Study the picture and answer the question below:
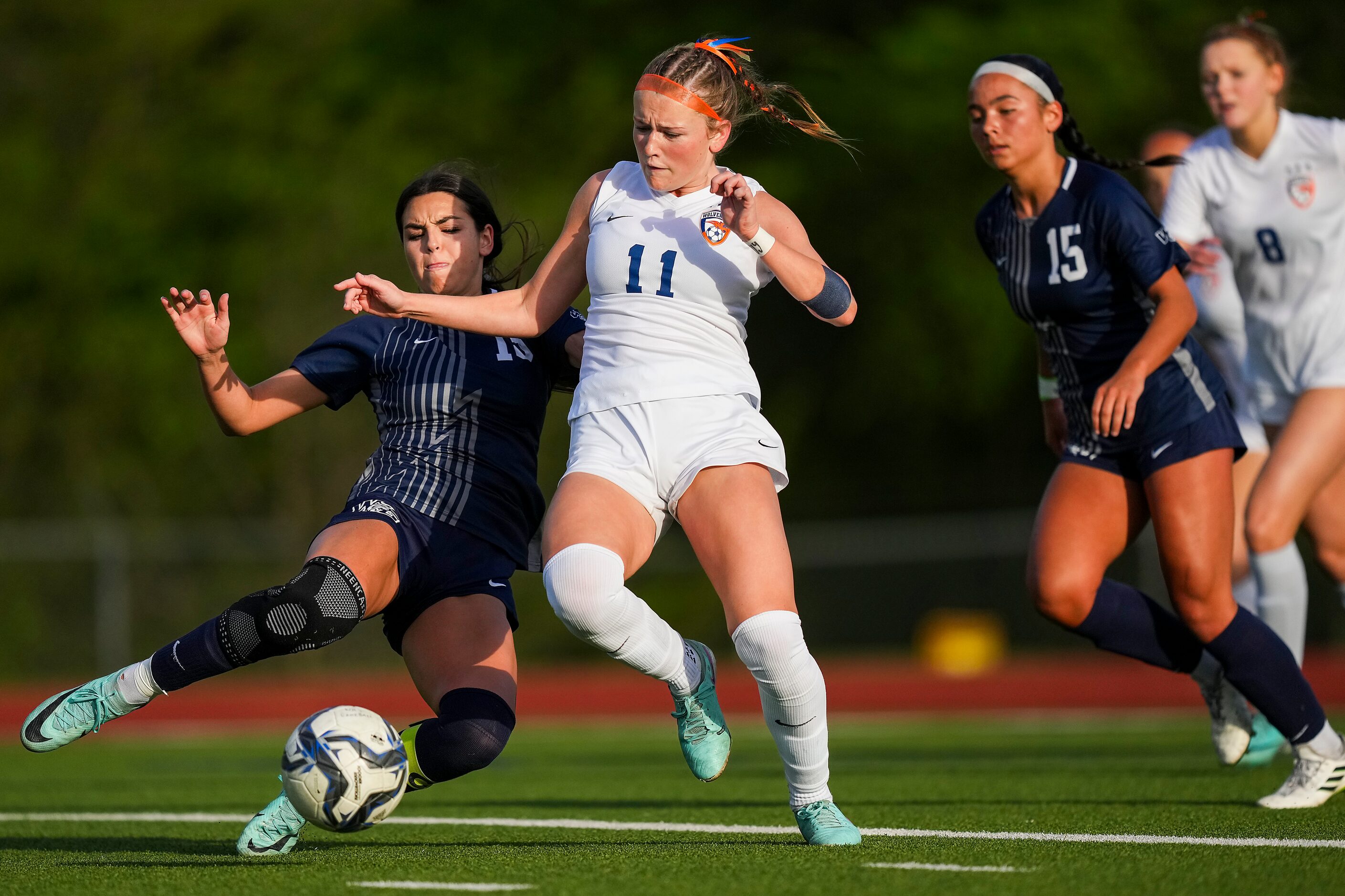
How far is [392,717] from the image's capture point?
543 inches

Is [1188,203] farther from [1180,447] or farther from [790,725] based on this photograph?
[790,725]

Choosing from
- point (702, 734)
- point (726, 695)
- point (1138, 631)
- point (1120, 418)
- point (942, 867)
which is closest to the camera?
point (942, 867)

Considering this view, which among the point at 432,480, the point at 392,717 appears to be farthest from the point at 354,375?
the point at 392,717

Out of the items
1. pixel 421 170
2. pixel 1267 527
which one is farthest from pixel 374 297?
pixel 421 170

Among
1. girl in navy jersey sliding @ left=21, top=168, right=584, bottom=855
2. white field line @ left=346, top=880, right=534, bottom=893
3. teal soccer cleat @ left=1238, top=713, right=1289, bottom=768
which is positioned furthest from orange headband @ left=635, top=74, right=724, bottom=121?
teal soccer cleat @ left=1238, top=713, right=1289, bottom=768

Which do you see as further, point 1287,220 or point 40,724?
point 1287,220

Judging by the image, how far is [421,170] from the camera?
65.4ft

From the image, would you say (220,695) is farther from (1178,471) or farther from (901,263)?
(1178,471)

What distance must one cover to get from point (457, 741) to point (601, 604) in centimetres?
61

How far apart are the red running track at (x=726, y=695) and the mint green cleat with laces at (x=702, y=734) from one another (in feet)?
30.2

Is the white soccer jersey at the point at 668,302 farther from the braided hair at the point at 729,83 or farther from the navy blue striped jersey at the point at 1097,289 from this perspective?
the navy blue striped jersey at the point at 1097,289

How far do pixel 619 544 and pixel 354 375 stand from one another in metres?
→ 1.21

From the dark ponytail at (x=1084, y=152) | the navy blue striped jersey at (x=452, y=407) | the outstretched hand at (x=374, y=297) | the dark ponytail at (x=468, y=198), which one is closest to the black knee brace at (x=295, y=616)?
the navy blue striped jersey at (x=452, y=407)

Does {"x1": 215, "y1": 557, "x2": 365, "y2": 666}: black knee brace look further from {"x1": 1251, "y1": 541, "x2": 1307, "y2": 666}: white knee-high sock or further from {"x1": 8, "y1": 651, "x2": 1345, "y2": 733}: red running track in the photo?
{"x1": 8, "y1": 651, "x2": 1345, "y2": 733}: red running track
